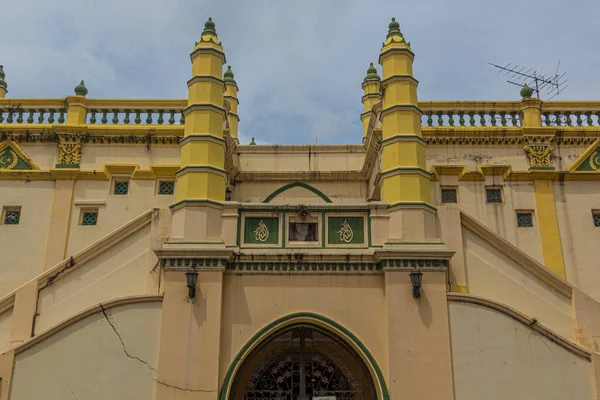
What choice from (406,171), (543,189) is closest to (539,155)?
(543,189)

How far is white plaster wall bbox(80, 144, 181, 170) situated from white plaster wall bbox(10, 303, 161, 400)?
23.8 feet

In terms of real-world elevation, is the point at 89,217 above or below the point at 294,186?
below

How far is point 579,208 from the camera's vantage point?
1728cm

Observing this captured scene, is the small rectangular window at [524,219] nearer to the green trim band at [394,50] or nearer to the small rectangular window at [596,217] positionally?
the small rectangular window at [596,217]

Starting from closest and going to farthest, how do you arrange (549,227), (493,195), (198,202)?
1. (198,202)
2. (549,227)
3. (493,195)

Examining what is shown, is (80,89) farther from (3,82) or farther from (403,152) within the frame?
(403,152)

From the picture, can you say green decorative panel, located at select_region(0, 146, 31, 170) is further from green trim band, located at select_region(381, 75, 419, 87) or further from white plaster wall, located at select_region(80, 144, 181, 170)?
green trim band, located at select_region(381, 75, 419, 87)

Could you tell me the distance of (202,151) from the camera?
503 inches

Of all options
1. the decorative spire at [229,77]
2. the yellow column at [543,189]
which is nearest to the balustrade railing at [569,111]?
the yellow column at [543,189]

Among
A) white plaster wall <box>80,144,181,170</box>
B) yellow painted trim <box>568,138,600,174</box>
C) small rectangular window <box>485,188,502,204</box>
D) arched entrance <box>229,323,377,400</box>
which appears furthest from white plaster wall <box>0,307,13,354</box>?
yellow painted trim <box>568,138,600,174</box>

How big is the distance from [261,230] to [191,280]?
168 centimetres

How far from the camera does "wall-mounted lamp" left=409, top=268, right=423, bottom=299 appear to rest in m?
11.6

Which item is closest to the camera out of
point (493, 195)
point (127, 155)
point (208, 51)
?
point (208, 51)

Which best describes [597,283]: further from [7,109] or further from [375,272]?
[7,109]
